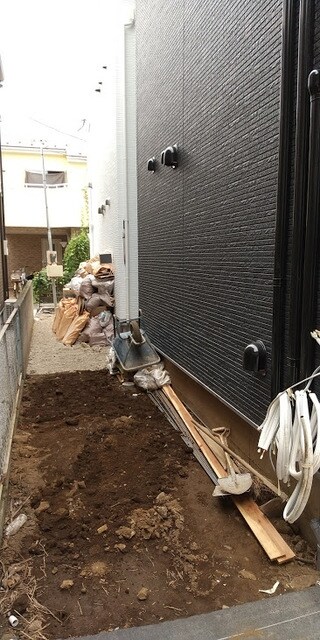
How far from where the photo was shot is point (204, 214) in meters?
3.81

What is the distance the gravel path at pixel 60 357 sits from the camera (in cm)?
682

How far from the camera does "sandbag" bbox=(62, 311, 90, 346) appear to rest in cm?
846

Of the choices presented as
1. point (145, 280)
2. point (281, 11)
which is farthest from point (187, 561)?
point (145, 280)

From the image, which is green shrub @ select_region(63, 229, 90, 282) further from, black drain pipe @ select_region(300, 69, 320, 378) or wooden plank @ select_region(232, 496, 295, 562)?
black drain pipe @ select_region(300, 69, 320, 378)

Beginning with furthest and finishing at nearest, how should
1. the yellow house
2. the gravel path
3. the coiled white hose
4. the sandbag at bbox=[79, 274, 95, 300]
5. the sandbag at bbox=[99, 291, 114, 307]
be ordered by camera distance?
the yellow house
the sandbag at bbox=[79, 274, 95, 300]
the sandbag at bbox=[99, 291, 114, 307]
the gravel path
the coiled white hose

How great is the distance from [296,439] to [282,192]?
147 cm

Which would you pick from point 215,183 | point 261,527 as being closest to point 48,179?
point 215,183

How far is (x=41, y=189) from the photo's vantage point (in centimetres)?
1862

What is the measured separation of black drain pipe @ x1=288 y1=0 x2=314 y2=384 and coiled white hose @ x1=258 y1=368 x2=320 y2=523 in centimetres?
27

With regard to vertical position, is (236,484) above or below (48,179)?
below

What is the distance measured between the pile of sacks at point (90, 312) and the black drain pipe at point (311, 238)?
633cm

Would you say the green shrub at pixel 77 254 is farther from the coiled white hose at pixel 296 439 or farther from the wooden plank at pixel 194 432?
the coiled white hose at pixel 296 439

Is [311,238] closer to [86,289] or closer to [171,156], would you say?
[171,156]

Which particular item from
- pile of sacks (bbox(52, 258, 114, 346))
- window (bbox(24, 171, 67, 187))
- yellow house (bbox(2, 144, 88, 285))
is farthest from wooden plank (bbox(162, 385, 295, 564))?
window (bbox(24, 171, 67, 187))
